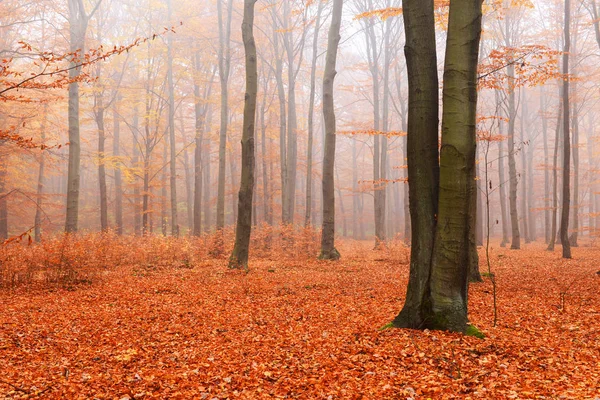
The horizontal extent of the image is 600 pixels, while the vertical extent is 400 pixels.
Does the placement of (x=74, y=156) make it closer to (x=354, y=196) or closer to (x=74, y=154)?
(x=74, y=154)

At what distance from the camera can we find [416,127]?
175 inches

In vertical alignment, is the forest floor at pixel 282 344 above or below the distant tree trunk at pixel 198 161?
below

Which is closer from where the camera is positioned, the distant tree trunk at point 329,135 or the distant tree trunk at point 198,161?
the distant tree trunk at point 329,135

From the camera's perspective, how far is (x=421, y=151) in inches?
174

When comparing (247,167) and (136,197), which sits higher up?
(247,167)

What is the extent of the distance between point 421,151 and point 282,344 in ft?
9.03

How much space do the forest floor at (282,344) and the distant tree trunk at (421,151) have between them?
0.48 meters

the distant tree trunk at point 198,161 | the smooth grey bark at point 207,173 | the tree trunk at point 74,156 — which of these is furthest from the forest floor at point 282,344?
the smooth grey bark at point 207,173

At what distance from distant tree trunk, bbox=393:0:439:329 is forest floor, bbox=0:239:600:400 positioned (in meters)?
0.48

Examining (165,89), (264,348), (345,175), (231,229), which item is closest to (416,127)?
(264,348)

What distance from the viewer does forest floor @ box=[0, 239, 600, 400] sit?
3248 mm

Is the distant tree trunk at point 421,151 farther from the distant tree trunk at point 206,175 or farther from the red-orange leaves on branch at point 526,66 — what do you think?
the distant tree trunk at point 206,175

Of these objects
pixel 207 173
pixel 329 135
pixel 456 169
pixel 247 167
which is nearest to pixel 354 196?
pixel 207 173

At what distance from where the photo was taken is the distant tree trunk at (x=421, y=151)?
437 cm
